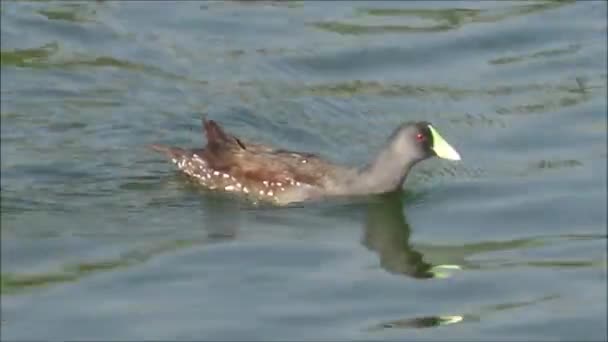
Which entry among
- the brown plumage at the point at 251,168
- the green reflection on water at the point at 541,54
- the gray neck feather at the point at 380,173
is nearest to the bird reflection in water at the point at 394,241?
the gray neck feather at the point at 380,173

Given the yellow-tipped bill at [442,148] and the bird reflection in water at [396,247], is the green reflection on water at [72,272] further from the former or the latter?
the yellow-tipped bill at [442,148]

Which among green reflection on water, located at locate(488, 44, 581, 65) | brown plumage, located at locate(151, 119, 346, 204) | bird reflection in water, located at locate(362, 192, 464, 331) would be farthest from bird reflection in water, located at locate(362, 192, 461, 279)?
green reflection on water, located at locate(488, 44, 581, 65)

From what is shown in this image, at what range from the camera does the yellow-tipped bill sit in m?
15.9

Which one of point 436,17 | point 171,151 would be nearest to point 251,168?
point 171,151

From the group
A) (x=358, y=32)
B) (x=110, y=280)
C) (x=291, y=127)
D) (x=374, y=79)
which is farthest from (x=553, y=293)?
(x=358, y=32)

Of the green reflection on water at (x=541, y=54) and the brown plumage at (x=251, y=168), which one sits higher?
the green reflection on water at (x=541, y=54)

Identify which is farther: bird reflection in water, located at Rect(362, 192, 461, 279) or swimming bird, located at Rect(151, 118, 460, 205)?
swimming bird, located at Rect(151, 118, 460, 205)

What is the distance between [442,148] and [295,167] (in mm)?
1031

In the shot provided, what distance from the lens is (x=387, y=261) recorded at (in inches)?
589

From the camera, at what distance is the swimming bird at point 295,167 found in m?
16.0

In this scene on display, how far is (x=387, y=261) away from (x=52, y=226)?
2.21 metres

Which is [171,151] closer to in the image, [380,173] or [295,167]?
[295,167]

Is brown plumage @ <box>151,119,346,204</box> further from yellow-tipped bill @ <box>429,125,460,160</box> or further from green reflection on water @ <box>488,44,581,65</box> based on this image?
green reflection on water @ <box>488,44,581,65</box>

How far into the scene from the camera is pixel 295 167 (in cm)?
1603
